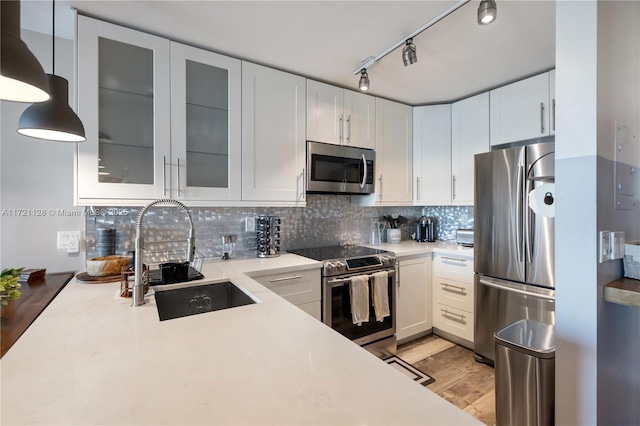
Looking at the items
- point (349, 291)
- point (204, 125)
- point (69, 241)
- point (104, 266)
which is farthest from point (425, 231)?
point (69, 241)

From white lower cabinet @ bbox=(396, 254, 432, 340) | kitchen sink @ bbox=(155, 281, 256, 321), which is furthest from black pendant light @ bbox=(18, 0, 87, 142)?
white lower cabinet @ bbox=(396, 254, 432, 340)

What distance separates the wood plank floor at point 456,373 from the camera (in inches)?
72.6

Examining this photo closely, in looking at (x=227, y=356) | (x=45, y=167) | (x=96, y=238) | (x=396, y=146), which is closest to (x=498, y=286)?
(x=396, y=146)

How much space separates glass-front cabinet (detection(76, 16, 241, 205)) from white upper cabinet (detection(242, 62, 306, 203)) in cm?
8

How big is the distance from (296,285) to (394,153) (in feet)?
5.63

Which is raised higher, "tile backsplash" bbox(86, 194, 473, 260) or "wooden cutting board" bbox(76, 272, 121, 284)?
"tile backsplash" bbox(86, 194, 473, 260)

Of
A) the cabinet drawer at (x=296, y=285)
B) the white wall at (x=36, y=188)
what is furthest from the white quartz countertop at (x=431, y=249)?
the white wall at (x=36, y=188)

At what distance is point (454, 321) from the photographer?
2.60m

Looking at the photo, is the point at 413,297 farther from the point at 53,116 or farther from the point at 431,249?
the point at 53,116

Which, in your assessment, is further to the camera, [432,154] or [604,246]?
[432,154]

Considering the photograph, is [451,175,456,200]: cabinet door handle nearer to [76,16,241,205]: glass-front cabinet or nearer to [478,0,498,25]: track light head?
[478,0,498,25]: track light head

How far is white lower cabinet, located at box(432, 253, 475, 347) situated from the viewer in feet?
8.09

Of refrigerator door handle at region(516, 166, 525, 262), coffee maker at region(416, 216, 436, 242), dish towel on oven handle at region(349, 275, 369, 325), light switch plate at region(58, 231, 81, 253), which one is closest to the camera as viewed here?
light switch plate at region(58, 231, 81, 253)

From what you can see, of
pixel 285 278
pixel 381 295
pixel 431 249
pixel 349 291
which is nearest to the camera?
pixel 285 278
